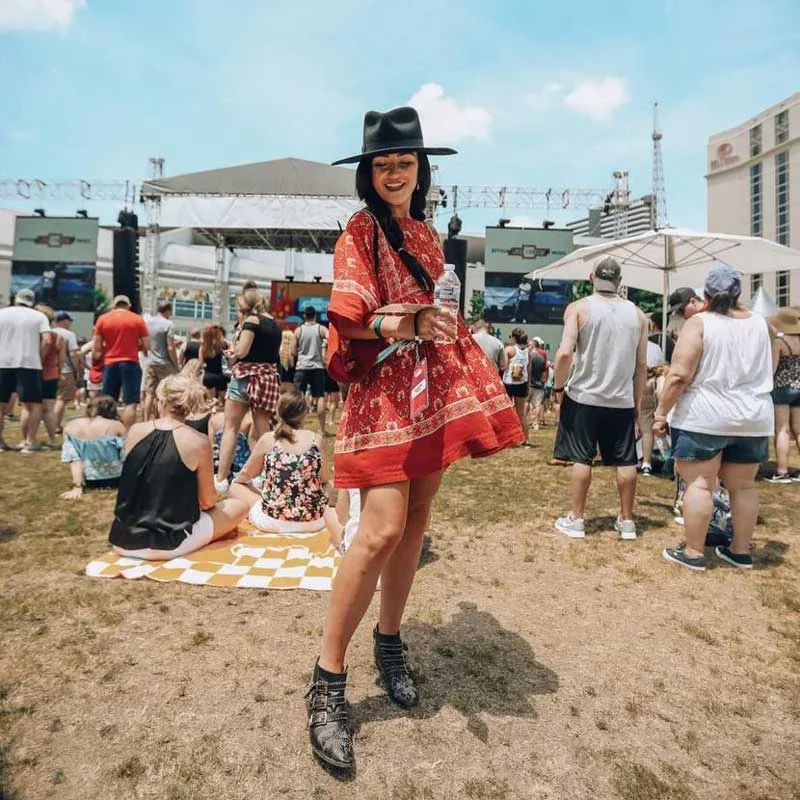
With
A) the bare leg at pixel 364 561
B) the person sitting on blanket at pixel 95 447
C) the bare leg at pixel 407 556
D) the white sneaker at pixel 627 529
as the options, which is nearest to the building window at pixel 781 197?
the white sneaker at pixel 627 529

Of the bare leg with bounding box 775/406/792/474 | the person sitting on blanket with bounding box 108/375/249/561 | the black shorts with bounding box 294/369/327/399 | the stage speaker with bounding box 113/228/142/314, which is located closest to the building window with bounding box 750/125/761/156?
the stage speaker with bounding box 113/228/142/314

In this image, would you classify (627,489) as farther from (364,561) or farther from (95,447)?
(95,447)

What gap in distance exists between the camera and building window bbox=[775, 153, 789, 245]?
57469mm

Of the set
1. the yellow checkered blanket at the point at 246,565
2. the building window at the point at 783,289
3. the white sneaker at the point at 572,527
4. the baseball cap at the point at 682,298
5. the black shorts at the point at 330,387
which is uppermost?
the building window at the point at 783,289

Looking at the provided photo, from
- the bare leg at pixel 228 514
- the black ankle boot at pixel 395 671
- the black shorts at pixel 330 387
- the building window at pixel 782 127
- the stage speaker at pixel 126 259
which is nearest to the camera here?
the black ankle boot at pixel 395 671

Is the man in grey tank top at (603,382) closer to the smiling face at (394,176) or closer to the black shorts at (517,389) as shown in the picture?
the smiling face at (394,176)

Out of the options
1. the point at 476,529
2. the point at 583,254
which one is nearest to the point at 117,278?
the point at 583,254

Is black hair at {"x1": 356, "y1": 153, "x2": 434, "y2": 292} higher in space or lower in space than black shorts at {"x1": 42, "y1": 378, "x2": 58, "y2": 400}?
higher

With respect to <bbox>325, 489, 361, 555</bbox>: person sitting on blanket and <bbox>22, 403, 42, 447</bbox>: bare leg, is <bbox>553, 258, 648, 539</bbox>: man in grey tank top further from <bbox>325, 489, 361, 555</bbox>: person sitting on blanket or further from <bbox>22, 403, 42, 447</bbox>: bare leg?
<bbox>22, 403, 42, 447</bbox>: bare leg

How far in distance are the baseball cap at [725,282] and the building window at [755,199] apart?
234 ft

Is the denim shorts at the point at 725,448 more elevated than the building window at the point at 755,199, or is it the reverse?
the building window at the point at 755,199

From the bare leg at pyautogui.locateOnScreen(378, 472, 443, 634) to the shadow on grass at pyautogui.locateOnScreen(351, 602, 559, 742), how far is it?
254mm

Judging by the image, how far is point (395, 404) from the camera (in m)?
1.68

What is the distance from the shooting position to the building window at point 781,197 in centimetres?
5747
